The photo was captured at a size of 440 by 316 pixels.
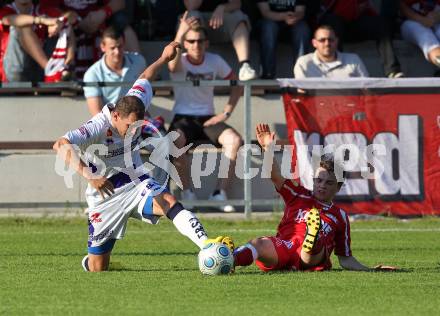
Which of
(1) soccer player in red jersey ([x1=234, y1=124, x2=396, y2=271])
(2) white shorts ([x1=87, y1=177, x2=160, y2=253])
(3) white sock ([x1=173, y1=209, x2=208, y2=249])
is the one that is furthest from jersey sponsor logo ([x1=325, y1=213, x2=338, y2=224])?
(2) white shorts ([x1=87, y1=177, x2=160, y2=253])

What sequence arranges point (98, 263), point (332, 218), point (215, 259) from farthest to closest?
point (98, 263) < point (332, 218) < point (215, 259)

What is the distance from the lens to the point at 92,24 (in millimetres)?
14414

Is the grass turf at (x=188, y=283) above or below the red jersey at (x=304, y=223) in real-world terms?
below

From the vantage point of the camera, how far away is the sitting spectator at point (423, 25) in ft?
47.8

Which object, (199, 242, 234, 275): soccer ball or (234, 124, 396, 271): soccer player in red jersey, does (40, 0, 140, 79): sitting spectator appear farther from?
(199, 242, 234, 275): soccer ball

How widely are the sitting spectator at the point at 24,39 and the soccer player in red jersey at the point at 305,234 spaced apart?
19.8ft

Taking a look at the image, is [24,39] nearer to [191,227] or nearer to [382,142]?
[382,142]

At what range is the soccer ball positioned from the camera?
7.75 metres

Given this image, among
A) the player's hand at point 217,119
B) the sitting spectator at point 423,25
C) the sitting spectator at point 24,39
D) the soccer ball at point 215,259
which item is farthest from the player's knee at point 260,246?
the sitting spectator at point 423,25

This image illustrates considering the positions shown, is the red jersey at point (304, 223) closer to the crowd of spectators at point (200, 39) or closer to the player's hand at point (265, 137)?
the player's hand at point (265, 137)

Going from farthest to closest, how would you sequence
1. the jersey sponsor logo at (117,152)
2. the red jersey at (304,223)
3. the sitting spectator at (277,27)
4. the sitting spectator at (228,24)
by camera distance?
the sitting spectator at (277,27) < the sitting spectator at (228,24) < the jersey sponsor logo at (117,152) < the red jersey at (304,223)

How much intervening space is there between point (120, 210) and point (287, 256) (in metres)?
1.31

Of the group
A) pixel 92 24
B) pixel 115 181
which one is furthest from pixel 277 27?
pixel 115 181

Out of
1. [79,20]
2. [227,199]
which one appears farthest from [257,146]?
[79,20]
